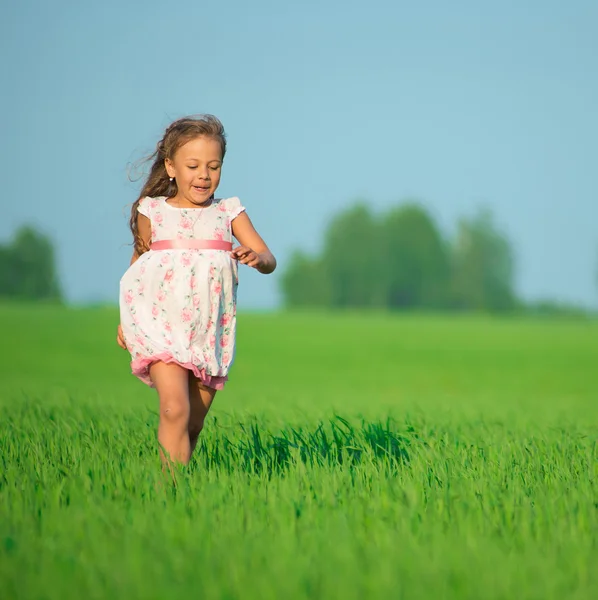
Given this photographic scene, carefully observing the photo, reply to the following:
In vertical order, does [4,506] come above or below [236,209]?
below

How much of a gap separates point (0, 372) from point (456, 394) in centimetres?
926

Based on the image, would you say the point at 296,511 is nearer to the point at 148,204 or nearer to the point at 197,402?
the point at 197,402

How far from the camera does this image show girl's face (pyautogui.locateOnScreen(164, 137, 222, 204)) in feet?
15.1

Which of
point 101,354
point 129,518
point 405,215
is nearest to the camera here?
point 129,518

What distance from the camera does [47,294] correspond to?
5125cm

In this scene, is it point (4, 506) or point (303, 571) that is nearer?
point (303, 571)

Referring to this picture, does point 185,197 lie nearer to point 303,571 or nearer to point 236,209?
point 236,209

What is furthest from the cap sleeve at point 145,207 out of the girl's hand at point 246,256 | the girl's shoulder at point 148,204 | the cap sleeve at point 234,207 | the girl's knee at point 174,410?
the girl's knee at point 174,410

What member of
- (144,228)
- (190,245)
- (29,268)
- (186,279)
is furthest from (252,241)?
(29,268)

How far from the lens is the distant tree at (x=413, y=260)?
64.3 metres

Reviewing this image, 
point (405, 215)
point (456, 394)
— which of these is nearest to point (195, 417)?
point (456, 394)

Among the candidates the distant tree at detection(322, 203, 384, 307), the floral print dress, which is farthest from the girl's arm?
the distant tree at detection(322, 203, 384, 307)

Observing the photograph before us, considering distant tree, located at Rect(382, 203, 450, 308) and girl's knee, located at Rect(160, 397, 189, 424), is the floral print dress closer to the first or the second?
girl's knee, located at Rect(160, 397, 189, 424)

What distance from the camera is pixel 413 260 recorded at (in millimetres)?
67562
